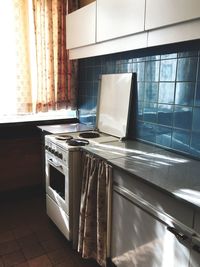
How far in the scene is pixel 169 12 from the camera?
137 cm

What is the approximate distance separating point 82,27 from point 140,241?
71.5 inches

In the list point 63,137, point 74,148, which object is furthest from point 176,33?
point 63,137

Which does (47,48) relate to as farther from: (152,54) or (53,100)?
(152,54)

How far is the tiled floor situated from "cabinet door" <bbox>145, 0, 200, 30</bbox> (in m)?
1.73

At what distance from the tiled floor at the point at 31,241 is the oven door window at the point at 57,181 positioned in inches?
16.4

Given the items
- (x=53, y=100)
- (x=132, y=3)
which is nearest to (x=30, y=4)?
(x=53, y=100)

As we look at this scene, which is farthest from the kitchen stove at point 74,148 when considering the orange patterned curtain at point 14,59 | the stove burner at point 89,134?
the orange patterned curtain at point 14,59

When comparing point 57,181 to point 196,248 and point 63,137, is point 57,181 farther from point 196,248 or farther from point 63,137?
point 196,248

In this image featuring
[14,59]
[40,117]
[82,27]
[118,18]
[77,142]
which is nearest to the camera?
[118,18]

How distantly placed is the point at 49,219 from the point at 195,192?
68.4 inches

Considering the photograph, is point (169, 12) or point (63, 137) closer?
point (169, 12)

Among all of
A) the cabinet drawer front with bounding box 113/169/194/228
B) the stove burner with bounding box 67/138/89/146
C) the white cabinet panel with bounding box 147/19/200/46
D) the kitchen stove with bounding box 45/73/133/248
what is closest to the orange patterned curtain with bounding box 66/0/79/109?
the kitchen stove with bounding box 45/73/133/248

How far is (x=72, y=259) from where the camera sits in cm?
196

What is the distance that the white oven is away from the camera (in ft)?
6.26
